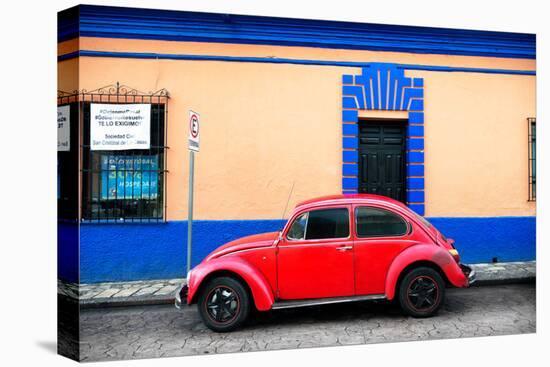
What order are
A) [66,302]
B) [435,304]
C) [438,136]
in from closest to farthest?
[66,302], [435,304], [438,136]

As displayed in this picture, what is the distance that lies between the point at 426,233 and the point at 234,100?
2.72 metres

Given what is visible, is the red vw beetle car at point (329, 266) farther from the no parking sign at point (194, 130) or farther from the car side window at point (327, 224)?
the no parking sign at point (194, 130)

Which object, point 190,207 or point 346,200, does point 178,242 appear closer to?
point 190,207

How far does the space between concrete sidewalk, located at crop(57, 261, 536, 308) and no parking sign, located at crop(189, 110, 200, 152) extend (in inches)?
62.4

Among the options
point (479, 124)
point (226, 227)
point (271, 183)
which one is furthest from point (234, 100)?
point (479, 124)

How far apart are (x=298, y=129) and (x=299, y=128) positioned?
0.06 ft

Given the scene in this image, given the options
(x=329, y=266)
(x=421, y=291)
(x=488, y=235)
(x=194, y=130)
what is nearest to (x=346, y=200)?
(x=329, y=266)

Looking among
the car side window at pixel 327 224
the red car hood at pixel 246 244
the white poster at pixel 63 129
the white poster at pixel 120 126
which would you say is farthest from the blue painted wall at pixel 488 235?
the white poster at pixel 63 129

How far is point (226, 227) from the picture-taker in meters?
4.69

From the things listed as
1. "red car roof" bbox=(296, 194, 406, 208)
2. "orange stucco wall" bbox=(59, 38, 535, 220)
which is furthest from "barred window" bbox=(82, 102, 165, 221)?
"red car roof" bbox=(296, 194, 406, 208)

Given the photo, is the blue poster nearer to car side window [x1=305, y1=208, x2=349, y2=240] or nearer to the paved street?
the paved street

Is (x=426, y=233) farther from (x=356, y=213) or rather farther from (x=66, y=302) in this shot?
(x=66, y=302)

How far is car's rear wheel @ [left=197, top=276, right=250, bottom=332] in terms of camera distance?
402cm

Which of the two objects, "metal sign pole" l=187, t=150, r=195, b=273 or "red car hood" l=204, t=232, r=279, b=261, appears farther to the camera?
"metal sign pole" l=187, t=150, r=195, b=273
